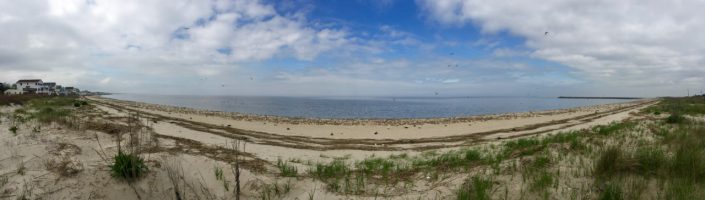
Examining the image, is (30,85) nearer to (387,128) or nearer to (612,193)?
(387,128)

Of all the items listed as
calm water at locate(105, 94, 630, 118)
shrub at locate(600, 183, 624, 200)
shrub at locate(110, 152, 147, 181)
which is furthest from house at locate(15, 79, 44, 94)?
shrub at locate(600, 183, 624, 200)

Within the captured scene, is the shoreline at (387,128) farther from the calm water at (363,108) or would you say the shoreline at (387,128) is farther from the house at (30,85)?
the house at (30,85)

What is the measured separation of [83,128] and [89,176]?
246 inches

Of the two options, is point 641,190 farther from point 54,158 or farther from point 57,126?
point 57,126

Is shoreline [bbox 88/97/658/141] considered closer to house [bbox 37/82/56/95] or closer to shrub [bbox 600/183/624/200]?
shrub [bbox 600/183/624/200]

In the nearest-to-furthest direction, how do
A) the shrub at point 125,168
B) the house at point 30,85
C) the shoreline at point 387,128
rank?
the shrub at point 125,168
the shoreline at point 387,128
the house at point 30,85

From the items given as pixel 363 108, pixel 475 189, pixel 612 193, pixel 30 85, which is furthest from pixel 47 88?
pixel 612 193

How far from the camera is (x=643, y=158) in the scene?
21.5 ft

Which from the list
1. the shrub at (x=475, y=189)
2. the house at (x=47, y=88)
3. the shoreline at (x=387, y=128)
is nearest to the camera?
the shrub at (x=475, y=189)

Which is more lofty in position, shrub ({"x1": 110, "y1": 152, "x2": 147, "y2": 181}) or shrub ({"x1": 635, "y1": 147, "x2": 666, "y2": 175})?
shrub ({"x1": 635, "y1": 147, "x2": 666, "y2": 175})

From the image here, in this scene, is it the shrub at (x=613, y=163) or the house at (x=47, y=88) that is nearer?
the shrub at (x=613, y=163)

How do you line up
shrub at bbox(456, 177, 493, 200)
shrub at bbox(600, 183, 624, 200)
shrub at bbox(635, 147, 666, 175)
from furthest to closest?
shrub at bbox(635, 147, 666, 175) < shrub at bbox(456, 177, 493, 200) < shrub at bbox(600, 183, 624, 200)

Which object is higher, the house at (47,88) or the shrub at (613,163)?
the house at (47,88)

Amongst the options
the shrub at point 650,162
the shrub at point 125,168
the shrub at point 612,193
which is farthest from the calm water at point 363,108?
the shrub at point 612,193
